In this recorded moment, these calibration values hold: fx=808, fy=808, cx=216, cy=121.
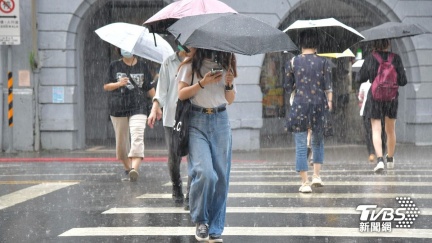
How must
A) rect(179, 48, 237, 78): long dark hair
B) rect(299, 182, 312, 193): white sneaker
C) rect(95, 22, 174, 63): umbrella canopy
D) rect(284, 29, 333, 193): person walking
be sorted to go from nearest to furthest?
1. rect(179, 48, 237, 78): long dark hair
2. rect(284, 29, 333, 193): person walking
3. rect(299, 182, 312, 193): white sneaker
4. rect(95, 22, 174, 63): umbrella canopy

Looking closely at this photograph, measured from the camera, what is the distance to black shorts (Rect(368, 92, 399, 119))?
38.3 feet

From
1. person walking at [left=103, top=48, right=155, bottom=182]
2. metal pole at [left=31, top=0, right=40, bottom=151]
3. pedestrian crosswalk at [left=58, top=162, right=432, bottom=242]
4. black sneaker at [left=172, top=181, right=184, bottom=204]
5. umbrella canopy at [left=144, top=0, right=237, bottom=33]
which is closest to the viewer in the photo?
pedestrian crosswalk at [left=58, top=162, right=432, bottom=242]

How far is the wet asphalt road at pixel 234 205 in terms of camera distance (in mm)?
7031

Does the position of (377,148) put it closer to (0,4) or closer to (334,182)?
(334,182)

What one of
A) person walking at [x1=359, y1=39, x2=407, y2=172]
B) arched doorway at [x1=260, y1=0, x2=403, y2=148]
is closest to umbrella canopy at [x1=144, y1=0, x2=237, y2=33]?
person walking at [x1=359, y1=39, x2=407, y2=172]

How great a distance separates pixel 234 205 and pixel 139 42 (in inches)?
98.2

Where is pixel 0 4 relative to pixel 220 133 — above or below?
above

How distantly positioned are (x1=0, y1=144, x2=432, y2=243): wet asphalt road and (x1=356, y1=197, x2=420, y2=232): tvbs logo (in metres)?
0.02

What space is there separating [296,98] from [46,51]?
394 inches

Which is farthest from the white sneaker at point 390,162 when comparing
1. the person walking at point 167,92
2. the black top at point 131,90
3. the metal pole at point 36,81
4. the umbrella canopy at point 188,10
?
the metal pole at point 36,81

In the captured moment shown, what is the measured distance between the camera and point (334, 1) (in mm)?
20453

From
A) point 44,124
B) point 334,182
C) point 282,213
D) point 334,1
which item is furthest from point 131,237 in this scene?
point 334,1

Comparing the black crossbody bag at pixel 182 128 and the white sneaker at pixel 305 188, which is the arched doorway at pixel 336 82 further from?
the black crossbody bag at pixel 182 128

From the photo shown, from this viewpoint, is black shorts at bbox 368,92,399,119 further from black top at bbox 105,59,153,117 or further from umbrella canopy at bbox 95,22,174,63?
umbrella canopy at bbox 95,22,174,63
